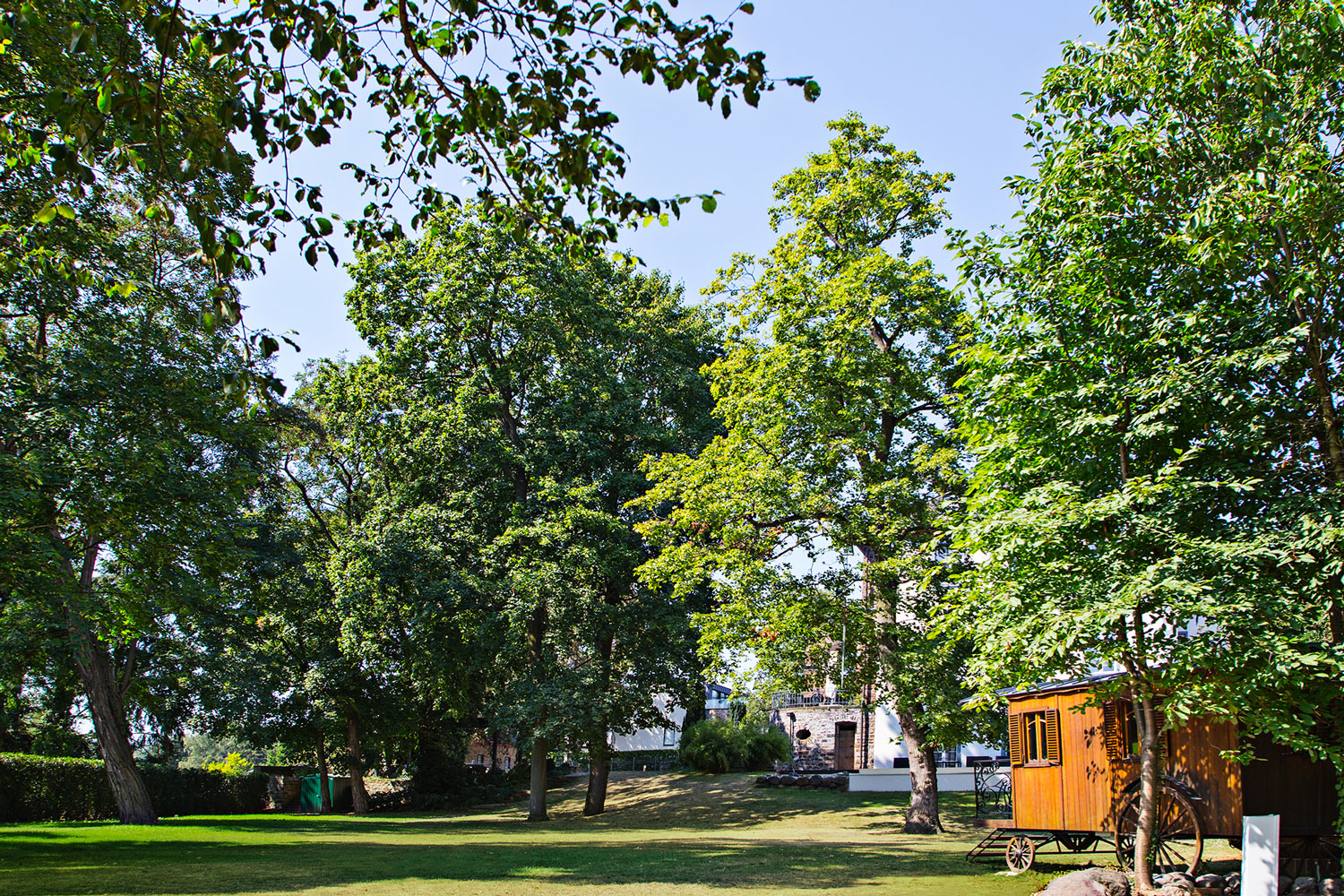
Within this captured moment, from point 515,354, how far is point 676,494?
8.38 metres

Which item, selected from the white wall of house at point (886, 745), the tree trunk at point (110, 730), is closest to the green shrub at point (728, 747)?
the white wall of house at point (886, 745)

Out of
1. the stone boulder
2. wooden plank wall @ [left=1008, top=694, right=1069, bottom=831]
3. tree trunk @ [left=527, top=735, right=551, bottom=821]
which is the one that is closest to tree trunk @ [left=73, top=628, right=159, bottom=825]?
tree trunk @ [left=527, top=735, right=551, bottom=821]

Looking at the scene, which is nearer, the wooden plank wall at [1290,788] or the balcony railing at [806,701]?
the wooden plank wall at [1290,788]

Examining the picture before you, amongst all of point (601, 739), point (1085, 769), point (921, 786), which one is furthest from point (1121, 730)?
point (601, 739)

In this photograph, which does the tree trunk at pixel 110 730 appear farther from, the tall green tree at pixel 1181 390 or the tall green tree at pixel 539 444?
the tall green tree at pixel 1181 390

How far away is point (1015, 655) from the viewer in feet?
35.3

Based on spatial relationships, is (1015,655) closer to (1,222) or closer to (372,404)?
(1,222)

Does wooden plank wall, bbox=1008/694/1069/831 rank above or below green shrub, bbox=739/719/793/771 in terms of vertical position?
above

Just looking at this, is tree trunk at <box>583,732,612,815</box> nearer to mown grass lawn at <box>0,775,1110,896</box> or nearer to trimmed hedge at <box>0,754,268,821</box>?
mown grass lawn at <box>0,775,1110,896</box>

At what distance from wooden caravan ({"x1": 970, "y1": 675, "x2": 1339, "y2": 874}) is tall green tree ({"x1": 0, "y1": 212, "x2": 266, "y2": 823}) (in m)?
13.5

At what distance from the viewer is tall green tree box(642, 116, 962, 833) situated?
65.5ft

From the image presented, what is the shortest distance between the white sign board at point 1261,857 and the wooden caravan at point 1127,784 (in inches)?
47.5

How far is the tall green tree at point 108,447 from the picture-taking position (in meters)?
13.8

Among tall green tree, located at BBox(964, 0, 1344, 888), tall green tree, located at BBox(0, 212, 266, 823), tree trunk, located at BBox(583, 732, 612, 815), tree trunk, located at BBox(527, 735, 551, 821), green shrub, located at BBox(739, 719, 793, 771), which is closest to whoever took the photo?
tall green tree, located at BBox(964, 0, 1344, 888)
